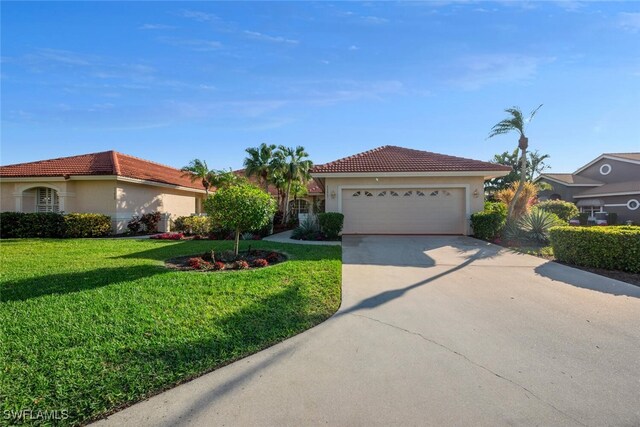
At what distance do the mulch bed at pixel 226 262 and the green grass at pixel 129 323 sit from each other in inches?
23.6

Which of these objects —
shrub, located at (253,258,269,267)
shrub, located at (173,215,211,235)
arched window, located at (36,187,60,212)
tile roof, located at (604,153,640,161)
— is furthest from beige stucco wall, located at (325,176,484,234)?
tile roof, located at (604,153,640,161)

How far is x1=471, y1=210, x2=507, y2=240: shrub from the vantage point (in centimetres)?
1312

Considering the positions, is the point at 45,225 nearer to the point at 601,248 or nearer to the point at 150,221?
the point at 150,221

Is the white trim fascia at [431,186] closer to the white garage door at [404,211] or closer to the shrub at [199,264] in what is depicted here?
the white garage door at [404,211]

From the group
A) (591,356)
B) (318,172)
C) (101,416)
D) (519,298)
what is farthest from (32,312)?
(318,172)

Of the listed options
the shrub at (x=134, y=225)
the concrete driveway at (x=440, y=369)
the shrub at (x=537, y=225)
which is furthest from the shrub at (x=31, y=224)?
the shrub at (x=537, y=225)

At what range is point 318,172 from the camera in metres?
14.7

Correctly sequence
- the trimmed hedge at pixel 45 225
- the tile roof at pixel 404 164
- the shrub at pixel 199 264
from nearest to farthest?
the shrub at pixel 199 264 < the tile roof at pixel 404 164 < the trimmed hedge at pixel 45 225

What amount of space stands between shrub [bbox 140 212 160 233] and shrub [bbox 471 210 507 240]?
55.5 feet

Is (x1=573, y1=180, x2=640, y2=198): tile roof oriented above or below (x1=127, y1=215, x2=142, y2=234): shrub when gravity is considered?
above

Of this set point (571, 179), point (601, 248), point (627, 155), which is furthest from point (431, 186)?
point (627, 155)

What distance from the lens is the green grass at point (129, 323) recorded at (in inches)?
112

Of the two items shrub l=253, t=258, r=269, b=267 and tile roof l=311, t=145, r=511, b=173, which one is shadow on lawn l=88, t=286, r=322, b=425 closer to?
shrub l=253, t=258, r=269, b=267

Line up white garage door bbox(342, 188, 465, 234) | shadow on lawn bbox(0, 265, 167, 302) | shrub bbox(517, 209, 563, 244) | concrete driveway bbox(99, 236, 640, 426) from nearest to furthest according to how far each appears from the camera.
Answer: concrete driveway bbox(99, 236, 640, 426)
shadow on lawn bbox(0, 265, 167, 302)
shrub bbox(517, 209, 563, 244)
white garage door bbox(342, 188, 465, 234)
